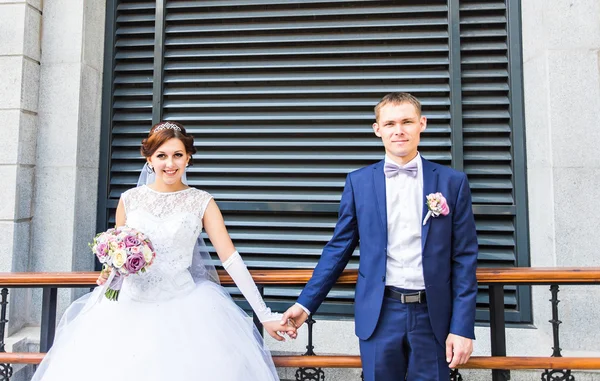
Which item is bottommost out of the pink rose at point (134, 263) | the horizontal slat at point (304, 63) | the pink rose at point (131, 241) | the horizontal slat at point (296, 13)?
the pink rose at point (134, 263)

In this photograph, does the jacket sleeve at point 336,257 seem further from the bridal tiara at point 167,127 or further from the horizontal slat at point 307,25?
the horizontal slat at point 307,25

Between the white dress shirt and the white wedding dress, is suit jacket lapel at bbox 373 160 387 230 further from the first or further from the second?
the white wedding dress

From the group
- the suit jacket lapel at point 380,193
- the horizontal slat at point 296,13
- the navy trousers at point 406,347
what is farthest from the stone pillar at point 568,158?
the suit jacket lapel at point 380,193

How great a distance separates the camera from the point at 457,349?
177 cm

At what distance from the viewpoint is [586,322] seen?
3182mm

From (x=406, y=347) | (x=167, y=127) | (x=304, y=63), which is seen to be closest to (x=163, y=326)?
(x=167, y=127)

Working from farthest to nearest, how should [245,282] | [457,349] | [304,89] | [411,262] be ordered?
[304,89] → [245,282] → [411,262] → [457,349]

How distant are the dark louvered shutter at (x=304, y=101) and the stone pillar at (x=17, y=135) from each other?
75 cm

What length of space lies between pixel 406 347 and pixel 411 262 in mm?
427

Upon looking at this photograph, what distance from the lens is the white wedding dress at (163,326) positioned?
74.0 inches

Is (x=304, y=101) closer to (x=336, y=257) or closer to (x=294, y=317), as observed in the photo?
(x=336, y=257)

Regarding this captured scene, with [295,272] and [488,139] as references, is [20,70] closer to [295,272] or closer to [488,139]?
[295,272]

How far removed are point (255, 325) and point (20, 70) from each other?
3.38 m

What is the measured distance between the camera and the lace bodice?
2.15 m
